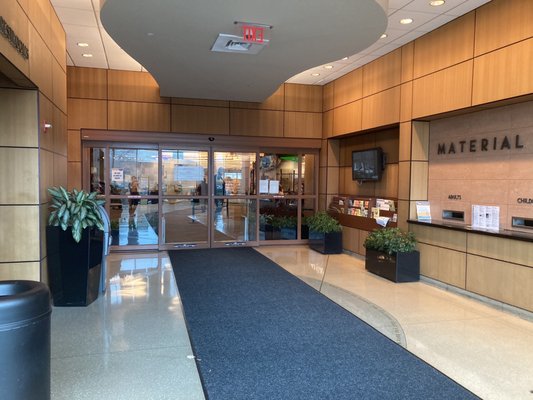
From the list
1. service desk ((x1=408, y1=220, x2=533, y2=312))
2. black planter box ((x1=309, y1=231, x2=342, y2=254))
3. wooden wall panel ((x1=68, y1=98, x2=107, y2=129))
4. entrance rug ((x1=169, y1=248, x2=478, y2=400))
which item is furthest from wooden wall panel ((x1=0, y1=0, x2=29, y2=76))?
black planter box ((x1=309, y1=231, x2=342, y2=254))

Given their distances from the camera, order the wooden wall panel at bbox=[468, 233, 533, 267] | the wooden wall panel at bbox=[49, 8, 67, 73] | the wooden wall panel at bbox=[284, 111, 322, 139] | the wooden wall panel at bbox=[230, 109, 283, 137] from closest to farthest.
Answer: the wooden wall panel at bbox=[468, 233, 533, 267] < the wooden wall panel at bbox=[49, 8, 67, 73] < the wooden wall panel at bbox=[230, 109, 283, 137] < the wooden wall panel at bbox=[284, 111, 322, 139]

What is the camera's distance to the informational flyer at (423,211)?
20.9ft

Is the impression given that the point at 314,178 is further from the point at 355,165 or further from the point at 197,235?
the point at 197,235

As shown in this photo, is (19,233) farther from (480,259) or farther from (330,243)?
(330,243)

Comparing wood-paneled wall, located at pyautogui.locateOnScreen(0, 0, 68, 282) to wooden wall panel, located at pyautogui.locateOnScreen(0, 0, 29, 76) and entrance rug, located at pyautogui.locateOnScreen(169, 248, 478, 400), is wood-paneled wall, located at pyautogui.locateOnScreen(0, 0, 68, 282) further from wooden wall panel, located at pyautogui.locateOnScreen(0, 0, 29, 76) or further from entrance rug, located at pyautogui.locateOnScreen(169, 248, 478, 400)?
entrance rug, located at pyautogui.locateOnScreen(169, 248, 478, 400)

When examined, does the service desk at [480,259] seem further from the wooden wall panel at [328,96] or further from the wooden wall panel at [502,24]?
the wooden wall panel at [328,96]

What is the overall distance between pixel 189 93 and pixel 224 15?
3.91m

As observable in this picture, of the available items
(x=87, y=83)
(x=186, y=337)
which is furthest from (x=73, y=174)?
(x=186, y=337)

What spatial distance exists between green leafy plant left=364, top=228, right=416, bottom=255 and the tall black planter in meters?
4.20

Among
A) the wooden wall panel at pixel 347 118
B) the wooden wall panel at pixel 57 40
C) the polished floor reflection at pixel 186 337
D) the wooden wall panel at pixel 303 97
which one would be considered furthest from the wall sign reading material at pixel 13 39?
the wooden wall panel at pixel 303 97

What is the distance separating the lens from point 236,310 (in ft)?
15.7

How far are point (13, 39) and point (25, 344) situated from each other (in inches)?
112

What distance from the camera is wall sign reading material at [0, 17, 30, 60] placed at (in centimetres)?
340

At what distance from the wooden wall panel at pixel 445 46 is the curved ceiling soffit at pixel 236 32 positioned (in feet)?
4.58
